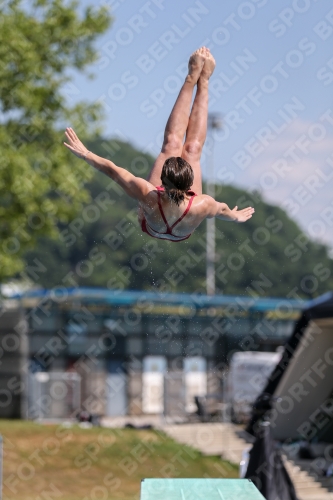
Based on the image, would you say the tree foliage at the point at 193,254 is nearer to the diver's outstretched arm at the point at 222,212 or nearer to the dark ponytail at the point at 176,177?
the diver's outstretched arm at the point at 222,212

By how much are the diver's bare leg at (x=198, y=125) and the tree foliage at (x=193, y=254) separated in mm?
42515

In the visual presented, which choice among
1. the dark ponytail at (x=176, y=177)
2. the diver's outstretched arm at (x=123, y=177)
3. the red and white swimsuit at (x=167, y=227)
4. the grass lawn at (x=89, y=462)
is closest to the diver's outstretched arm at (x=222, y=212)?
the red and white swimsuit at (x=167, y=227)

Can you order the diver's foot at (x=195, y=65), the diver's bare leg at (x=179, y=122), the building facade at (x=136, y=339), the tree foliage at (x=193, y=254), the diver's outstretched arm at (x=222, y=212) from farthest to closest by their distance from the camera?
the tree foliage at (x=193, y=254)
the building facade at (x=136, y=339)
the diver's foot at (x=195, y=65)
the diver's bare leg at (x=179, y=122)
the diver's outstretched arm at (x=222, y=212)

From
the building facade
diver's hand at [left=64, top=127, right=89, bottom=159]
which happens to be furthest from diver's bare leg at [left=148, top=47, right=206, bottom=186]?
the building facade

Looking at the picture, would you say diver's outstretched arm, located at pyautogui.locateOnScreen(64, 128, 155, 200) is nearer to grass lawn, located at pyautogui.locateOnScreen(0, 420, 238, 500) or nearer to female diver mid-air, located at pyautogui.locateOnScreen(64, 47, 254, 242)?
female diver mid-air, located at pyautogui.locateOnScreen(64, 47, 254, 242)

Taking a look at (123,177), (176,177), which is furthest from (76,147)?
(176,177)

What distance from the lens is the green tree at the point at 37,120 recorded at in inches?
795

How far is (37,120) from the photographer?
20.8m

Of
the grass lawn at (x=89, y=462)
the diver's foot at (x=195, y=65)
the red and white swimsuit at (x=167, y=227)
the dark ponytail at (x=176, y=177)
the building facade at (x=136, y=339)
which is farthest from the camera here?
the building facade at (x=136, y=339)

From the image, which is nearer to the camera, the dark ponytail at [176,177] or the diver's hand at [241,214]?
the dark ponytail at [176,177]

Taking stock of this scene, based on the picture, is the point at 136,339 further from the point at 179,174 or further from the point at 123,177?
the point at 179,174

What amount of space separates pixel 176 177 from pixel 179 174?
33mm

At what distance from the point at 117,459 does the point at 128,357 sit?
1005 cm

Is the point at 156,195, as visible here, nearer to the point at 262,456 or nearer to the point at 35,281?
the point at 262,456
